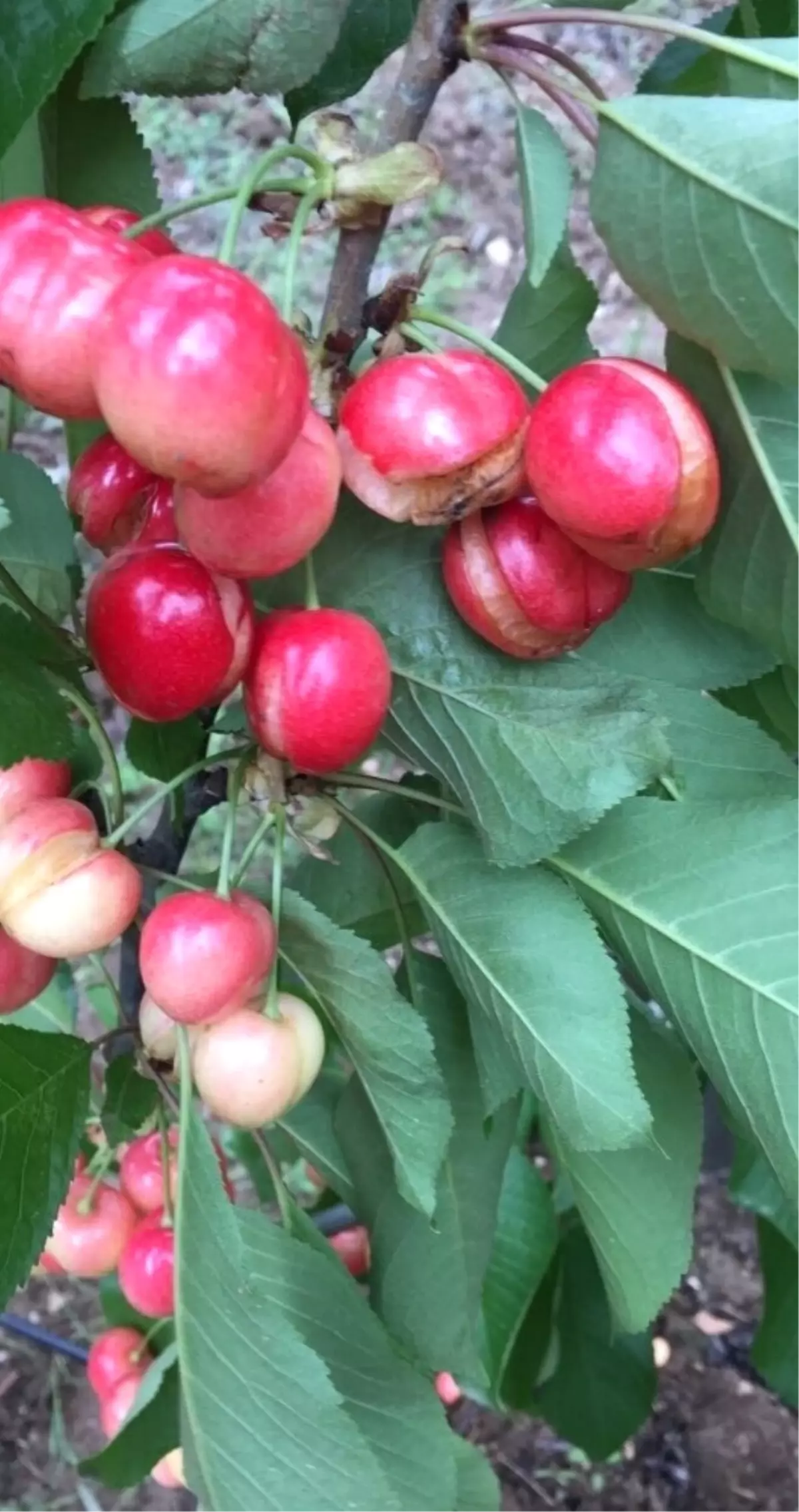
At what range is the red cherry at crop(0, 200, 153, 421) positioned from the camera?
0.37 m

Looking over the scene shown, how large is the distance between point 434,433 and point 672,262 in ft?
0.33

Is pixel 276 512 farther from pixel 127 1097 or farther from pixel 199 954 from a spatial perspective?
pixel 127 1097

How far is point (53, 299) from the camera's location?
37cm

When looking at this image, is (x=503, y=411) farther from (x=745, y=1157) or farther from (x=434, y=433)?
(x=745, y=1157)

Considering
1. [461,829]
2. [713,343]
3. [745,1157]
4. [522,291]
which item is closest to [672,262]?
[713,343]

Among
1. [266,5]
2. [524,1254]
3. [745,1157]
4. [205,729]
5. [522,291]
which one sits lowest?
[524,1254]

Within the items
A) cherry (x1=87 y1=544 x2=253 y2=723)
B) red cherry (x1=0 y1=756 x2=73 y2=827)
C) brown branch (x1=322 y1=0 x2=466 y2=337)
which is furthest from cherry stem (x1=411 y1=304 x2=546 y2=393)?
red cherry (x1=0 y1=756 x2=73 y2=827)

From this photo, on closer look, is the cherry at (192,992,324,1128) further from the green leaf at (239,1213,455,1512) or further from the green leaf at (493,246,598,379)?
the green leaf at (493,246,598,379)

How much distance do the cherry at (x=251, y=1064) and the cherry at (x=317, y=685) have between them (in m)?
0.13

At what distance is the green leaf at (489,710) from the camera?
519 mm

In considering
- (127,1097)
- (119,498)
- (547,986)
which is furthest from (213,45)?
(127,1097)

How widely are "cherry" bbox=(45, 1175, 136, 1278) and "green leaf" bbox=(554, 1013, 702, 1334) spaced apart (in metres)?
0.34

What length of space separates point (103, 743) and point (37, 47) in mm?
267

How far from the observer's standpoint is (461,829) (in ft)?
2.00
